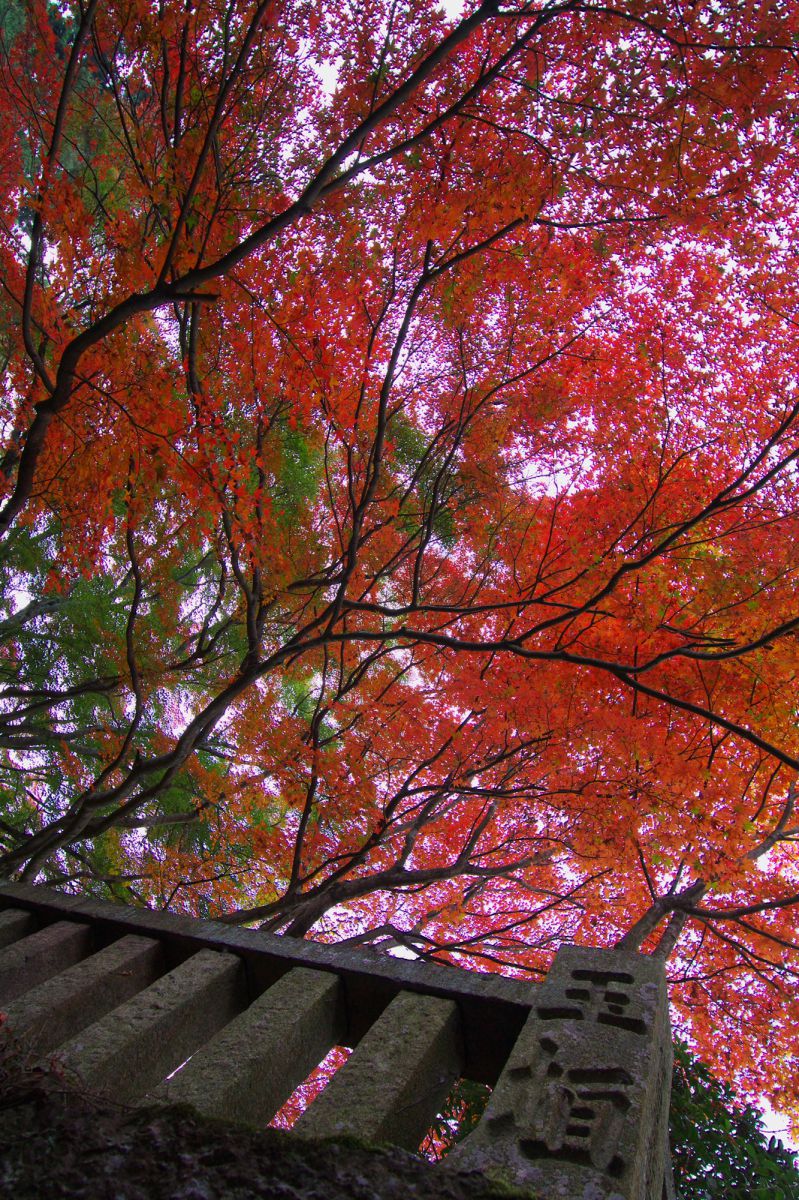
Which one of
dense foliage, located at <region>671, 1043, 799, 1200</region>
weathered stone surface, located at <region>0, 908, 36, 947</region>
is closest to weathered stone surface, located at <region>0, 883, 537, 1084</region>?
weathered stone surface, located at <region>0, 908, 36, 947</region>

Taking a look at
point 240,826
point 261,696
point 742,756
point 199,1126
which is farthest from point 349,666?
point 199,1126

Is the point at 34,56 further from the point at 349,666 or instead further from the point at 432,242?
the point at 349,666

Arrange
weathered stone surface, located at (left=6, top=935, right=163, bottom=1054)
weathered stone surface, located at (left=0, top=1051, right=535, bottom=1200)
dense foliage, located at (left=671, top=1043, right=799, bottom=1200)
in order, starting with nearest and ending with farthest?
weathered stone surface, located at (left=0, top=1051, right=535, bottom=1200) → weathered stone surface, located at (left=6, top=935, right=163, bottom=1054) → dense foliage, located at (left=671, top=1043, right=799, bottom=1200)

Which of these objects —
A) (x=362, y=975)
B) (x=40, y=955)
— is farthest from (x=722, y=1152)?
(x=40, y=955)

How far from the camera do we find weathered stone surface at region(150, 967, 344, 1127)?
2330 millimetres

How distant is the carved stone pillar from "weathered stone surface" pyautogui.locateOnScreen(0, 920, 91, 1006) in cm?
194

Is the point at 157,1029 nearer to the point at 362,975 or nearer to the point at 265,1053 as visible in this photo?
the point at 265,1053

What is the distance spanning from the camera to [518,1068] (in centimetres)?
250

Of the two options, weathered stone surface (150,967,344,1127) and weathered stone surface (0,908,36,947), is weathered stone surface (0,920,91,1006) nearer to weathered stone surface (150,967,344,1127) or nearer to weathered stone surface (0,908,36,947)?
weathered stone surface (0,908,36,947)

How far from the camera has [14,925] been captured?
3664 millimetres

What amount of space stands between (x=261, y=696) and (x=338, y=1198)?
26.1ft

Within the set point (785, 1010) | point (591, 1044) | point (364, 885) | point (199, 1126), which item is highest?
point (785, 1010)

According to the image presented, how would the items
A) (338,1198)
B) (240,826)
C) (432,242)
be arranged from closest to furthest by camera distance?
(338,1198) → (432,242) → (240,826)

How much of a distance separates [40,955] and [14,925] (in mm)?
420
